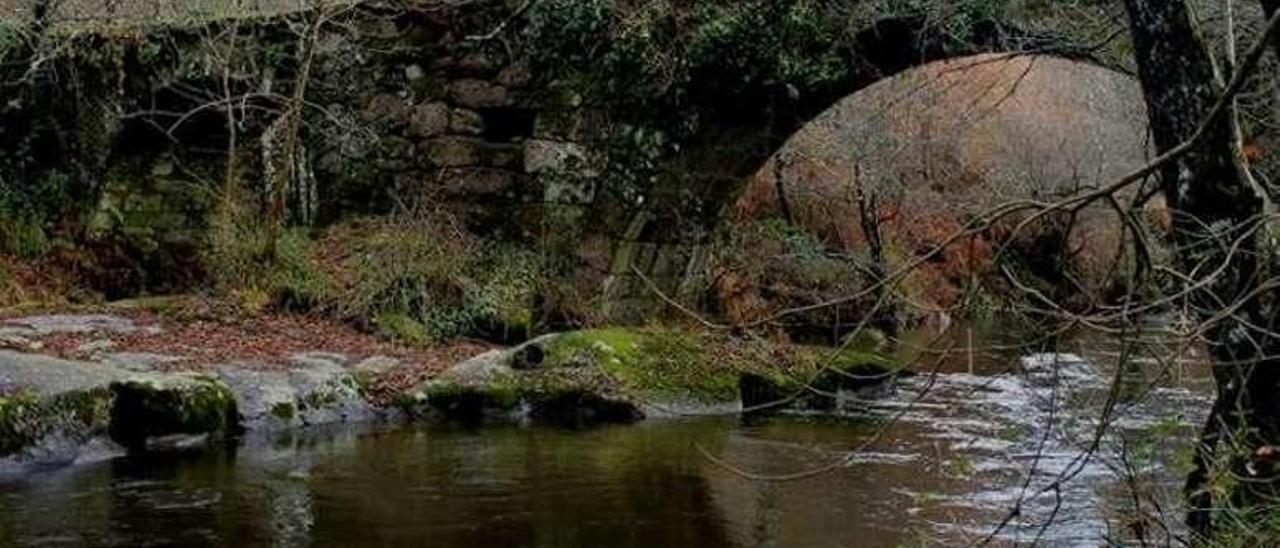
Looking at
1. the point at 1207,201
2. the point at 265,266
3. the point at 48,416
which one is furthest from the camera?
the point at 265,266

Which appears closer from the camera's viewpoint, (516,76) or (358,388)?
(358,388)

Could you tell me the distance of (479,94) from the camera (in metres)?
14.2

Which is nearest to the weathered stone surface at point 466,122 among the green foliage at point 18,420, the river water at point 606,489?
the river water at point 606,489

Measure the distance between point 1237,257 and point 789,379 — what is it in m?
7.29

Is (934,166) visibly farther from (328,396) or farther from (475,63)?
(328,396)

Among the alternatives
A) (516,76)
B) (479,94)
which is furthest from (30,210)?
(516,76)

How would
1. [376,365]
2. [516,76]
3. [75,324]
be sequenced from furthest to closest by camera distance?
1. [516,76]
2. [75,324]
3. [376,365]

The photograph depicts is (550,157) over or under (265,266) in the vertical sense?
over

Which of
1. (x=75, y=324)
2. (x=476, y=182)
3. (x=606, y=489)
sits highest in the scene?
(x=476, y=182)

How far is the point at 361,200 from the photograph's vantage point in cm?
1446

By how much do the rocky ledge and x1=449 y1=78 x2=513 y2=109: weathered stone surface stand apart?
3.04 m

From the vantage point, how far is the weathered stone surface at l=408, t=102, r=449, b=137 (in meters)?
14.3

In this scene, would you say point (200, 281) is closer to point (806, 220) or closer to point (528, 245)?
point (528, 245)

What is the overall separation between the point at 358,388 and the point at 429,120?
14.4 feet
